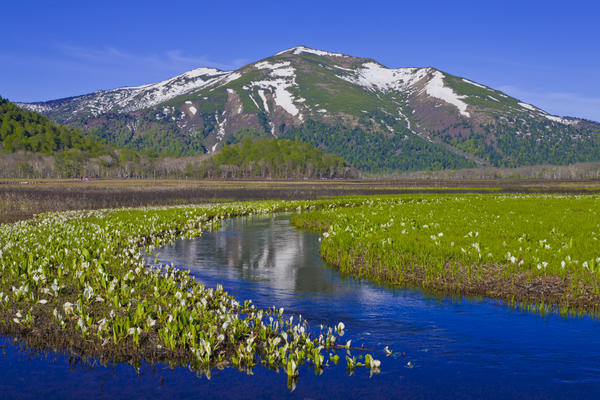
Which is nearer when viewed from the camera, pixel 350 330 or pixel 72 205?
pixel 350 330

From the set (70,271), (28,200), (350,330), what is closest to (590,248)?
(350,330)

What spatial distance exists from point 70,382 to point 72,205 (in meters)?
51.9

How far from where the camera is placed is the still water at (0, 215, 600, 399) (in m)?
9.84

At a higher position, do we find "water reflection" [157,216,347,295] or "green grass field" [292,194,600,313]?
"green grass field" [292,194,600,313]

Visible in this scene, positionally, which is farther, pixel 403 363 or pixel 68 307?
pixel 68 307

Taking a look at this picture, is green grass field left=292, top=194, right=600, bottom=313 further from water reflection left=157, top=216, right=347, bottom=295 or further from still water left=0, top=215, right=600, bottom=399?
water reflection left=157, top=216, right=347, bottom=295

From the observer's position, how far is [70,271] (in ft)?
59.3

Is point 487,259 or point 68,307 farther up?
point 487,259

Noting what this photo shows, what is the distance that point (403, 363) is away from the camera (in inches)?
440

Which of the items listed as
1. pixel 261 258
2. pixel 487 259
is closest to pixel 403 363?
pixel 487 259

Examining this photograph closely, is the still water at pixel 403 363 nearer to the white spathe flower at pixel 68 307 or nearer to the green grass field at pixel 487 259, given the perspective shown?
the white spathe flower at pixel 68 307

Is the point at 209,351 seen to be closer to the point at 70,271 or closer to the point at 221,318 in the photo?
the point at 221,318

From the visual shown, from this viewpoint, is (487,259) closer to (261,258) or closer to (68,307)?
(261,258)

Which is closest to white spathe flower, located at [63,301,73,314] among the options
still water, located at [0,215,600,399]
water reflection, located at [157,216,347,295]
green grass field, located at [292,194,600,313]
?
still water, located at [0,215,600,399]
